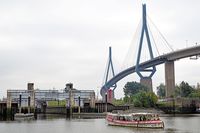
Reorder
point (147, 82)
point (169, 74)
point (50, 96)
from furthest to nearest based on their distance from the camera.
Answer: point (147, 82) < point (169, 74) < point (50, 96)

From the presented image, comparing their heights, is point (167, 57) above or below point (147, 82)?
above

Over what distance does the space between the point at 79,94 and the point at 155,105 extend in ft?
73.2

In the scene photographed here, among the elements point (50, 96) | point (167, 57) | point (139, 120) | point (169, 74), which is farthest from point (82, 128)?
point (169, 74)

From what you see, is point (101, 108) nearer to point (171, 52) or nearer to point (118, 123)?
point (171, 52)

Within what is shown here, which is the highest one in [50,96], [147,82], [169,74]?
[169,74]

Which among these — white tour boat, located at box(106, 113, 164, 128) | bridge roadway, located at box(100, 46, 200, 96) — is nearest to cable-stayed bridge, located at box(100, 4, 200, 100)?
bridge roadway, located at box(100, 46, 200, 96)

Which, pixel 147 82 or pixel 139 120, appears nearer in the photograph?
pixel 139 120

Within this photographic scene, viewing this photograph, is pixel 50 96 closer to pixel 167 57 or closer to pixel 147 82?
pixel 167 57

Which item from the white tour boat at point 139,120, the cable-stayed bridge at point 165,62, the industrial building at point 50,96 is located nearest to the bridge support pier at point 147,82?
the cable-stayed bridge at point 165,62

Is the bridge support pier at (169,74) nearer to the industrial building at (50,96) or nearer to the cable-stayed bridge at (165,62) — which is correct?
the cable-stayed bridge at (165,62)

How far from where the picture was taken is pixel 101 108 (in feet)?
442

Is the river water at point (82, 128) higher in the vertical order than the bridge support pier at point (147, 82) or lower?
lower

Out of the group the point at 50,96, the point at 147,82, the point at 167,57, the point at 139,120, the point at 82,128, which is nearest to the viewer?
the point at 82,128

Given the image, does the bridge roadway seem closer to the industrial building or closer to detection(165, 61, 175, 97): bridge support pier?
detection(165, 61, 175, 97): bridge support pier
